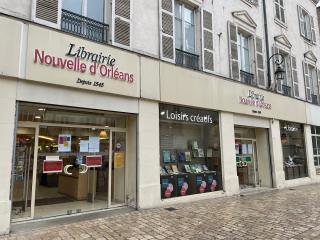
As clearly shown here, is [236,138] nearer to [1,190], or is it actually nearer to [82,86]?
[82,86]

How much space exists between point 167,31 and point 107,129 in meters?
3.10

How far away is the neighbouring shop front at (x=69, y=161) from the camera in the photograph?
559 cm

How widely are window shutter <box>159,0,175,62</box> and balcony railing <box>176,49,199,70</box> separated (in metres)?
0.42

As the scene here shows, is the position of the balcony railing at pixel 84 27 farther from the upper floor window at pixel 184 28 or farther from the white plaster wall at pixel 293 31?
the white plaster wall at pixel 293 31

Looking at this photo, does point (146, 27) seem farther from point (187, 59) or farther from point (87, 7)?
point (187, 59)

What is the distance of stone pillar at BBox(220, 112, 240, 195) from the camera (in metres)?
8.77

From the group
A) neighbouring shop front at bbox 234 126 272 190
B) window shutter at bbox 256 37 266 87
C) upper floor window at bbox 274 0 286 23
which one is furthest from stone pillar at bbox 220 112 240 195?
upper floor window at bbox 274 0 286 23

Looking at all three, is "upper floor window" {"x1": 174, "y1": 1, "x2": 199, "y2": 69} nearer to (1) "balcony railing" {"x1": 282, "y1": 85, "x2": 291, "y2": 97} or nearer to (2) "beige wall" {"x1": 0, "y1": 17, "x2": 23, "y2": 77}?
(2) "beige wall" {"x1": 0, "y1": 17, "x2": 23, "y2": 77}

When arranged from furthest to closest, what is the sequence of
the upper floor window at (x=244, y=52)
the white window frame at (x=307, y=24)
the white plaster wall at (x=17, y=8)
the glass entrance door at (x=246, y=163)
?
1. the white window frame at (x=307, y=24)
2. the upper floor window at (x=244, y=52)
3. the glass entrance door at (x=246, y=163)
4. the white plaster wall at (x=17, y=8)

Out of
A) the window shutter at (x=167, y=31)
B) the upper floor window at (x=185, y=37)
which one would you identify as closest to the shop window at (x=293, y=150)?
the upper floor window at (x=185, y=37)

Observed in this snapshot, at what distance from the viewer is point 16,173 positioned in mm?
5434

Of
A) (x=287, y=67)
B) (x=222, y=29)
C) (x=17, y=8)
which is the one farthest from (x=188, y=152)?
(x=287, y=67)

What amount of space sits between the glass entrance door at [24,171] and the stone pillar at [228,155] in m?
5.39

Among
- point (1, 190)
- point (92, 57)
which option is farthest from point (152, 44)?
point (1, 190)
